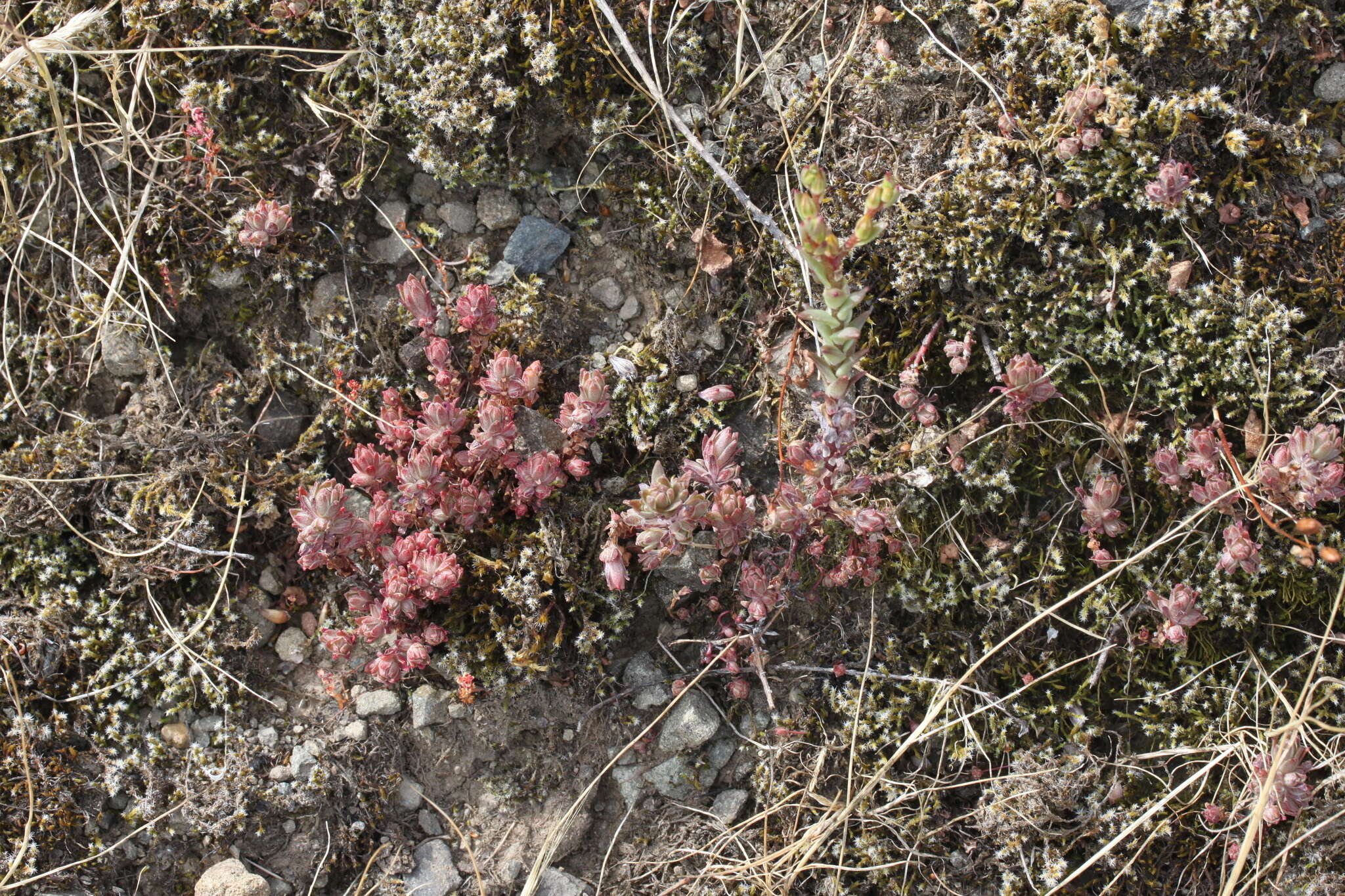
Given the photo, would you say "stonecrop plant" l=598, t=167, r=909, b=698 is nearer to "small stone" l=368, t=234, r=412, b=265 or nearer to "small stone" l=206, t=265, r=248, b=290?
"small stone" l=368, t=234, r=412, b=265

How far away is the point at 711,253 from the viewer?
156 inches

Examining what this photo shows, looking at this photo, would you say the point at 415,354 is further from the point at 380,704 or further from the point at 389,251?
the point at 380,704

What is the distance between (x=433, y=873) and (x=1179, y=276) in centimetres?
363

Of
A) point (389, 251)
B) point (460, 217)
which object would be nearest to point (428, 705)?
point (389, 251)

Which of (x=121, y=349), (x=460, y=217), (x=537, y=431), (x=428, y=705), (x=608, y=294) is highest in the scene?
(x=460, y=217)

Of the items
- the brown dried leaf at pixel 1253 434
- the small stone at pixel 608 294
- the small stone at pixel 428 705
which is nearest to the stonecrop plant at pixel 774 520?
the small stone at pixel 608 294

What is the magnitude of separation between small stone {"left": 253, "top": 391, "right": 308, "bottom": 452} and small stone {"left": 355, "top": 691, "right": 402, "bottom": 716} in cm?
115

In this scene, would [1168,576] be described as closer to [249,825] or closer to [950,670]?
[950,670]

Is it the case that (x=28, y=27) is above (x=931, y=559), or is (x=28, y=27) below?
above

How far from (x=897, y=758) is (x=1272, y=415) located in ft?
6.15

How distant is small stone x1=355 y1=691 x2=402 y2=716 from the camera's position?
150 inches

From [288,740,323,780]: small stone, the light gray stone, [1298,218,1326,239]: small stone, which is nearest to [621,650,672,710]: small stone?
[288,740,323,780]: small stone

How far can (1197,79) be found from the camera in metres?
3.52

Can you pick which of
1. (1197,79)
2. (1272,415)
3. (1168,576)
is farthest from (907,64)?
(1168,576)
